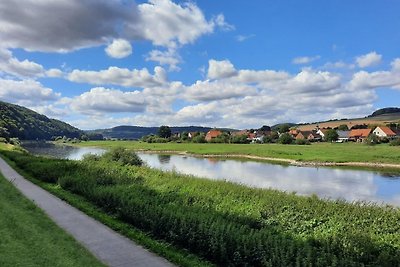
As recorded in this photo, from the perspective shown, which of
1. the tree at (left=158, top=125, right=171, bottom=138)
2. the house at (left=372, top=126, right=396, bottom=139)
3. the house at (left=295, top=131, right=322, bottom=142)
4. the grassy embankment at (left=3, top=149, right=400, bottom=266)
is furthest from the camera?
the tree at (left=158, top=125, right=171, bottom=138)

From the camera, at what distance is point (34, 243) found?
30.4 feet

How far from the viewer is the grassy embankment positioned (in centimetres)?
1063

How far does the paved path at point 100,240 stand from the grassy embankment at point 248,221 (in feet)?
4.85

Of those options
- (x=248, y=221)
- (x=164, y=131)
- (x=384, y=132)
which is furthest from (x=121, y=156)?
(x=164, y=131)

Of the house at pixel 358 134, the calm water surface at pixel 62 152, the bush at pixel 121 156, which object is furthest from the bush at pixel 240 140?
the bush at pixel 121 156

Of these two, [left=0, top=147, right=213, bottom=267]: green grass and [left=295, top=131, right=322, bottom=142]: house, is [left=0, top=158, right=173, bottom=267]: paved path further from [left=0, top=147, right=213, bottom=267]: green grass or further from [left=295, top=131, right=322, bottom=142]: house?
[left=295, top=131, right=322, bottom=142]: house

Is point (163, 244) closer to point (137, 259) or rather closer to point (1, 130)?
point (137, 259)

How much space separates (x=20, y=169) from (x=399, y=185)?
33.9 meters

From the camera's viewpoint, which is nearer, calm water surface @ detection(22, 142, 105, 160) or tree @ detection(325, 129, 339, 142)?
calm water surface @ detection(22, 142, 105, 160)

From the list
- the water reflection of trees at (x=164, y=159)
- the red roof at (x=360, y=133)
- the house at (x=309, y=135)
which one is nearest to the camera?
the water reflection of trees at (x=164, y=159)

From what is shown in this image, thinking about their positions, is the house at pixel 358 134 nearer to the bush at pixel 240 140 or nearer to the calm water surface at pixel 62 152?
the bush at pixel 240 140

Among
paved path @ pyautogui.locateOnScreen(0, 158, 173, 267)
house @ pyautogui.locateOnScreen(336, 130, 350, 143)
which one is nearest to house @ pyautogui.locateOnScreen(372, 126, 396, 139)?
house @ pyautogui.locateOnScreen(336, 130, 350, 143)

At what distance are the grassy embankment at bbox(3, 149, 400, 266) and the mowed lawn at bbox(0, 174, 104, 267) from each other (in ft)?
11.2

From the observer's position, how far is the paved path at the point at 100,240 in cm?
1003
